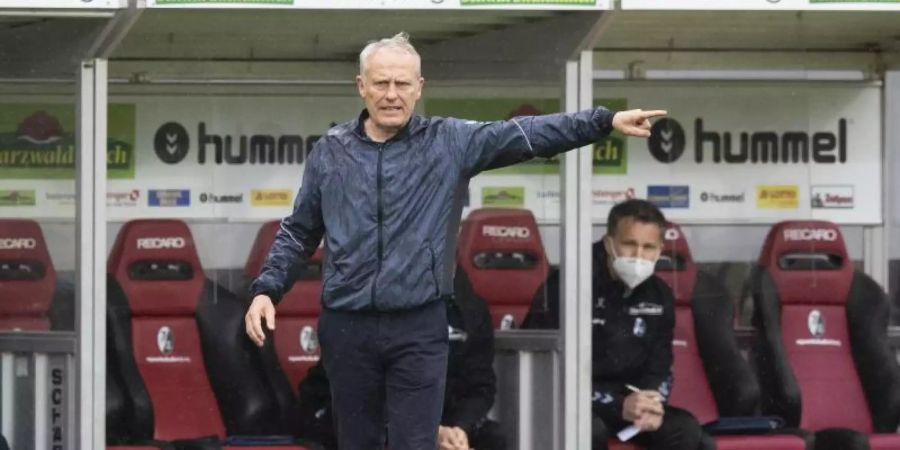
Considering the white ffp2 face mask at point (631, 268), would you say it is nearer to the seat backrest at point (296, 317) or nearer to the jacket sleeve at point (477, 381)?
the jacket sleeve at point (477, 381)

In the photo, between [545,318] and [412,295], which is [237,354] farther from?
[412,295]

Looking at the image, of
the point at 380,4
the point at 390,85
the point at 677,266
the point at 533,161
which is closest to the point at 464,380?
the point at 533,161

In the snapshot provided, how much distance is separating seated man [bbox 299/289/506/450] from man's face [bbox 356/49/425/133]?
200cm

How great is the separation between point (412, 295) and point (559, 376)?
86.3 inches

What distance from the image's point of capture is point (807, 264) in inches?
295

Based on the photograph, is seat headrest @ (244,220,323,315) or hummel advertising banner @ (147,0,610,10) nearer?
hummel advertising banner @ (147,0,610,10)

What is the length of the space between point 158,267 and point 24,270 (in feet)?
1.54

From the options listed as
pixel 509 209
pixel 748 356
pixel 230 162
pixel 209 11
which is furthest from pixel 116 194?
pixel 748 356

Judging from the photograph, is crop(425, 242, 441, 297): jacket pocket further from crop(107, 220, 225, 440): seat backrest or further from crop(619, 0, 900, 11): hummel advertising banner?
crop(107, 220, 225, 440): seat backrest

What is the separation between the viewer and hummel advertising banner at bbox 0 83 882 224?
6.65m

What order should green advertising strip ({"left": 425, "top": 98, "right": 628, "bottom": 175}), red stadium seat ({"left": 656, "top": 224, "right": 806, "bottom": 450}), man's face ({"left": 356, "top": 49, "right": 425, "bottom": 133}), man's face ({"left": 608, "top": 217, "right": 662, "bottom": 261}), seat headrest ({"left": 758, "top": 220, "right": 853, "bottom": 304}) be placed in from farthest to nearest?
seat headrest ({"left": 758, "top": 220, "right": 853, "bottom": 304})
red stadium seat ({"left": 656, "top": 224, "right": 806, "bottom": 450})
man's face ({"left": 608, "top": 217, "right": 662, "bottom": 261})
green advertising strip ({"left": 425, "top": 98, "right": 628, "bottom": 175})
man's face ({"left": 356, "top": 49, "right": 425, "bottom": 133})

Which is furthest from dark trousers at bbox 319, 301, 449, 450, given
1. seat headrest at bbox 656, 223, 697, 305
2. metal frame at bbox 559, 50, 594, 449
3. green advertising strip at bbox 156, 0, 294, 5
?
seat headrest at bbox 656, 223, 697, 305

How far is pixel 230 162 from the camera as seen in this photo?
714 centimetres

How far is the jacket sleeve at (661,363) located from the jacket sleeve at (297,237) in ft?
7.59
